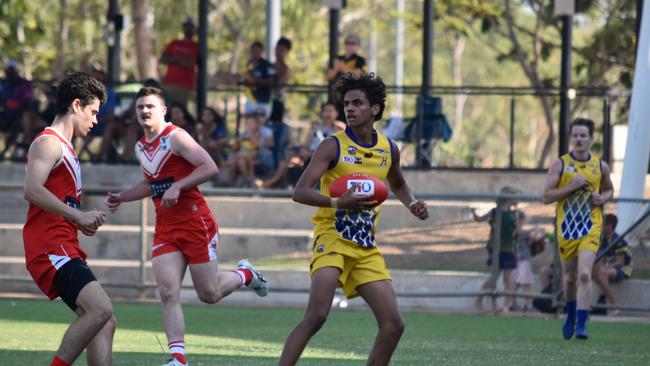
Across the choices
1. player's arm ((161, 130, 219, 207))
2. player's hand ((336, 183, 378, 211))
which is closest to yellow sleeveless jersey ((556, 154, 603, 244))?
player's arm ((161, 130, 219, 207))

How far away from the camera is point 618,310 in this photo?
16.4 m

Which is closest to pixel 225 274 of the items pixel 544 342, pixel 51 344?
pixel 51 344

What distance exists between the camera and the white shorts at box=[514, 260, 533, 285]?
16.8m

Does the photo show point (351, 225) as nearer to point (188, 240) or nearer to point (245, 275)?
point (188, 240)

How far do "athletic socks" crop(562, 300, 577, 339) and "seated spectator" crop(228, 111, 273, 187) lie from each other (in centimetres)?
769

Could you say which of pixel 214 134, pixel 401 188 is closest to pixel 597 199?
pixel 401 188

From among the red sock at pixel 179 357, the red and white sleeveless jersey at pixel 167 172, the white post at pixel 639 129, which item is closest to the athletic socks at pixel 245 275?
the red and white sleeveless jersey at pixel 167 172

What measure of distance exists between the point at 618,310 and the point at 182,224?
8096 millimetres

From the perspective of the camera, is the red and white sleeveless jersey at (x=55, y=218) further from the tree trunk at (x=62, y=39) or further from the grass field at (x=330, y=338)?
the tree trunk at (x=62, y=39)

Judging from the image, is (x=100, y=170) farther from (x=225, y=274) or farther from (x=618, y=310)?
(x=225, y=274)

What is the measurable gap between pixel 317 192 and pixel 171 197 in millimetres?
1607

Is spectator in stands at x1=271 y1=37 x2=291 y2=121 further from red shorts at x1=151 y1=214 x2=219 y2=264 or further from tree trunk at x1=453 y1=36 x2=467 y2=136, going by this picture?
tree trunk at x1=453 y1=36 x2=467 y2=136

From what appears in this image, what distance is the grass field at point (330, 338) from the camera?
11.2m

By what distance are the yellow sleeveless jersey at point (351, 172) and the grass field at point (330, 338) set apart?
2521 mm
